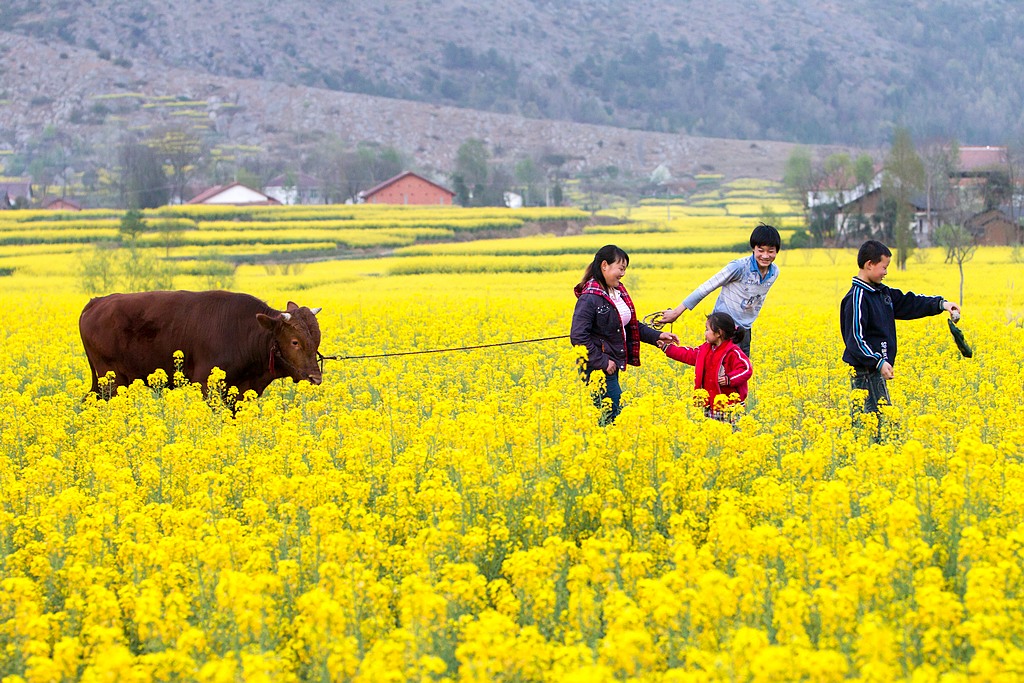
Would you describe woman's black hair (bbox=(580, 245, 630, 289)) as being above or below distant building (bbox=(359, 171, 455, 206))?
below

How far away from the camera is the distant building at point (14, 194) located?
289 feet

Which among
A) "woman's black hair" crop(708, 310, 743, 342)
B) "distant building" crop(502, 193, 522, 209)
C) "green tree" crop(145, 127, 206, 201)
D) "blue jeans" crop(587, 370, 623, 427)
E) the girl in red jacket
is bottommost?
"blue jeans" crop(587, 370, 623, 427)

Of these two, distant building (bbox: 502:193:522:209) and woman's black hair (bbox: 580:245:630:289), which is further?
distant building (bbox: 502:193:522:209)

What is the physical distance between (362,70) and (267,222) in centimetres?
12613

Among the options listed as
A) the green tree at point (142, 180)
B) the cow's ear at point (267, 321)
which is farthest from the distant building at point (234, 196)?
the cow's ear at point (267, 321)

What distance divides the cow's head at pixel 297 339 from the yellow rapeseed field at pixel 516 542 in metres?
0.36

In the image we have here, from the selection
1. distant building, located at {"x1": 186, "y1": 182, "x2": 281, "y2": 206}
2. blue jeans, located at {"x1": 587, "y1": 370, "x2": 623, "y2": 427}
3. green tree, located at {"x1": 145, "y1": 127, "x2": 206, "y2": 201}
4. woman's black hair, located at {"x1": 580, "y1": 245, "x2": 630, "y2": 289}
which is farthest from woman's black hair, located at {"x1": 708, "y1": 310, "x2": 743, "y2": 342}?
green tree, located at {"x1": 145, "y1": 127, "x2": 206, "y2": 201}

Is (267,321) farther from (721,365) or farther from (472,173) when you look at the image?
(472,173)

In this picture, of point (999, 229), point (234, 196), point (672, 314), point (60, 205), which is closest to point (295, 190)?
point (234, 196)

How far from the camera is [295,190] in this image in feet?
341

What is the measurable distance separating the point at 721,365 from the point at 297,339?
4.32 m

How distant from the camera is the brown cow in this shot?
1156 centimetres

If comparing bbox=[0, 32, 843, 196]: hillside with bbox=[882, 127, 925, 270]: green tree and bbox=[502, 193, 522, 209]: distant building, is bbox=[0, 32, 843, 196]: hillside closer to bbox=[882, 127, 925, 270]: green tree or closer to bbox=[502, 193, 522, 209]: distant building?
bbox=[502, 193, 522, 209]: distant building

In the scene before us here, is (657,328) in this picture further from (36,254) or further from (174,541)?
(36,254)
